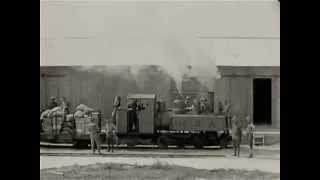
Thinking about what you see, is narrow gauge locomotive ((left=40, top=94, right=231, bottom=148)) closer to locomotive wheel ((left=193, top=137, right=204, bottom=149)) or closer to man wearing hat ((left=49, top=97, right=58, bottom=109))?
locomotive wheel ((left=193, top=137, right=204, bottom=149))

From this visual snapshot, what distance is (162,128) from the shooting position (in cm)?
520

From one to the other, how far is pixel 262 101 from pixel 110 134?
1436 millimetres

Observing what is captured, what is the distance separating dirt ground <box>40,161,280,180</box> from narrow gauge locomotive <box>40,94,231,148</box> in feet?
0.70

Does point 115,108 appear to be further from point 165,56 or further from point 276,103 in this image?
point 276,103

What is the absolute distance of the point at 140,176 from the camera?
5090 millimetres

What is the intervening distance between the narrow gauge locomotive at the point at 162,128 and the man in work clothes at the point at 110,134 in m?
0.04

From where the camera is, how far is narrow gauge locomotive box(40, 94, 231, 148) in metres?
5.15

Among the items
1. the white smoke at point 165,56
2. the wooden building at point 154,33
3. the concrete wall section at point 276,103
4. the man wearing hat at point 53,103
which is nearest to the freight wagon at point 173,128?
the wooden building at point 154,33

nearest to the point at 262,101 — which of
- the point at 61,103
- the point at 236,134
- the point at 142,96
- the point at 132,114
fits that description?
the point at 236,134

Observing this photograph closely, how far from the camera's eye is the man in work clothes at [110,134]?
204 inches

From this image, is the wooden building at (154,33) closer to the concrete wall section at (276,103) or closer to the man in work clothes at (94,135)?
the concrete wall section at (276,103)
